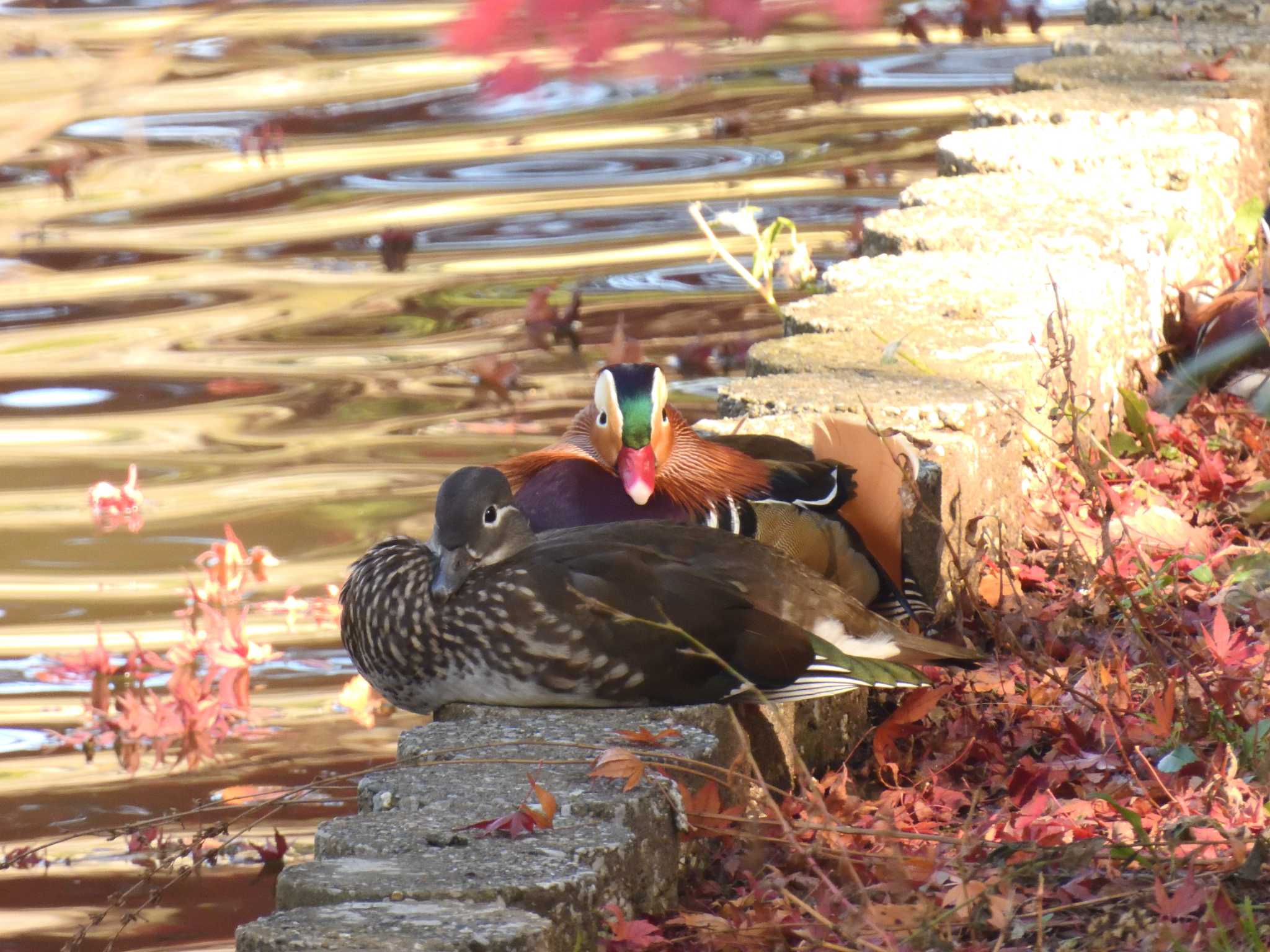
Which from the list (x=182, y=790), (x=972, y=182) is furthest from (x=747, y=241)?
(x=182, y=790)

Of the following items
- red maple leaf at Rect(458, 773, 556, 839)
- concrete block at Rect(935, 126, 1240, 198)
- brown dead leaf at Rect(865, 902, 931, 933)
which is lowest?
brown dead leaf at Rect(865, 902, 931, 933)

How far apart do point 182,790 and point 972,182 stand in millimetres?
2706

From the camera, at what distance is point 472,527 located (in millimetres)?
2770

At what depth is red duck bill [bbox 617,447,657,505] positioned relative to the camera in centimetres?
306

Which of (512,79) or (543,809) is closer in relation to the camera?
(512,79)

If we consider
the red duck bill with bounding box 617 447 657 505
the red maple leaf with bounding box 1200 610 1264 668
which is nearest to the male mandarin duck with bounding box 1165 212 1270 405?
the red maple leaf with bounding box 1200 610 1264 668

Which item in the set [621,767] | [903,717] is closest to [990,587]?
[903,717]

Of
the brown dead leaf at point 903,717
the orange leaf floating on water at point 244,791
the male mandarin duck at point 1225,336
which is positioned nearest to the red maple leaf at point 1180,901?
the brown dead leaf at point 903,717

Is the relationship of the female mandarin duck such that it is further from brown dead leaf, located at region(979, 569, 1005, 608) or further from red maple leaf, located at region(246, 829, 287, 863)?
red maple leaf, located at region(246, 829, 287, 863)

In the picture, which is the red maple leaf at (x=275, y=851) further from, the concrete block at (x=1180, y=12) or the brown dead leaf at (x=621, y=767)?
the concrete block at (x=1180, y=12)

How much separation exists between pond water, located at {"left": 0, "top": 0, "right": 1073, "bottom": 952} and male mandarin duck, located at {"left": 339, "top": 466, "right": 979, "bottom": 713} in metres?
0.69

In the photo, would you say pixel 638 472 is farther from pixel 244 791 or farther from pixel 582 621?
pixel 244 791

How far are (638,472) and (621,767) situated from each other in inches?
28.4

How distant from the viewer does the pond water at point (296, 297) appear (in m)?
3.74
